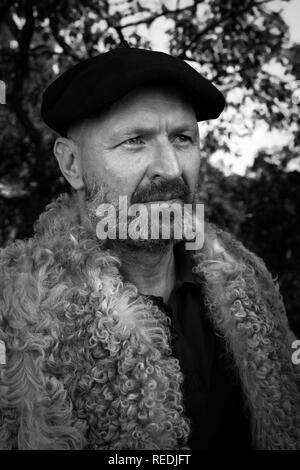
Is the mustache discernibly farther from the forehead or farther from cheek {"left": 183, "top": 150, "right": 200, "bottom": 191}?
the forehead

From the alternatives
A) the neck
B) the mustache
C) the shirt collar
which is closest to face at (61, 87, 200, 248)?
the mustache

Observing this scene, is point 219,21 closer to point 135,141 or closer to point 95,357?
point 135,141

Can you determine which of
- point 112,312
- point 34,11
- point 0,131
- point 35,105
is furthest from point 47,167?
point 112,312

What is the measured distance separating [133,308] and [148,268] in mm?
336

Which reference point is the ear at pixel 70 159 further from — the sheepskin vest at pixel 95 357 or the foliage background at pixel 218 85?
the foliage background at pixel 218 85

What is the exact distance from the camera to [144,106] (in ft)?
6.50

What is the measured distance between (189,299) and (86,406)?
0.76 m

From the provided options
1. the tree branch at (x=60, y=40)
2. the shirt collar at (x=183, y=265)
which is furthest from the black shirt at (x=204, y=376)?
the tree branch at (x=60, y=40)

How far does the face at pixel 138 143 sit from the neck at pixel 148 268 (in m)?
0.28

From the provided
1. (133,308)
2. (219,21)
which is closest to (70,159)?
(133,308)

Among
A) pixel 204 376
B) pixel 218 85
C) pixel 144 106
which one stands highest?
pixel 218 85

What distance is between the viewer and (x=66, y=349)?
5.89ft

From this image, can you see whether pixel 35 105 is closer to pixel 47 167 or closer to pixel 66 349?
pixel 47 167

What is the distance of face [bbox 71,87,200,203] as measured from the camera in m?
1.97
